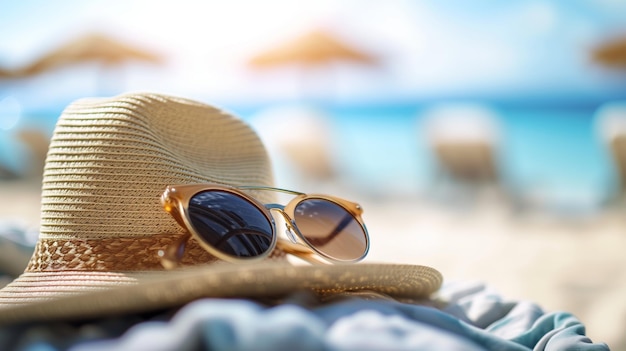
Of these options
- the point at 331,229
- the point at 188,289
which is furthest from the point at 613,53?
the point at 188,289

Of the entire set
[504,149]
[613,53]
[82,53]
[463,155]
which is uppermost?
[613,53]

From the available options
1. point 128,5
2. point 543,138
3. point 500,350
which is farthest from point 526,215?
point 128,5

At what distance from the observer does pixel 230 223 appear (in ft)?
3.27

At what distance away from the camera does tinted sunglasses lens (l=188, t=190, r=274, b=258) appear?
3.15 feet

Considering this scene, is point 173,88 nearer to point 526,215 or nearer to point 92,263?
point 526,215

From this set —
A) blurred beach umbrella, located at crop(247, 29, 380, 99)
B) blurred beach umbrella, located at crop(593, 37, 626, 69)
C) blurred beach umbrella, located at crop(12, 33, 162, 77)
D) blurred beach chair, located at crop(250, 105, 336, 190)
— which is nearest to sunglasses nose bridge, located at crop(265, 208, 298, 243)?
blurred beach chair, located at crop(250, 105, 336, 190)

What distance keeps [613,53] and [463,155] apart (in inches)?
154

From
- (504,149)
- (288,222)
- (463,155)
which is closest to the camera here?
(288,222)

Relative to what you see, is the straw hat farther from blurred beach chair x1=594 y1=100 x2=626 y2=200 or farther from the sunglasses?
blurred beach chair x1=594 y1=100 x2=626 y2=200

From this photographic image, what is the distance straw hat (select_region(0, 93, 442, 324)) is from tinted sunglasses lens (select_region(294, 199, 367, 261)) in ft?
0.26

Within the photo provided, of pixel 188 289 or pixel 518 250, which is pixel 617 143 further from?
pixel 188 289

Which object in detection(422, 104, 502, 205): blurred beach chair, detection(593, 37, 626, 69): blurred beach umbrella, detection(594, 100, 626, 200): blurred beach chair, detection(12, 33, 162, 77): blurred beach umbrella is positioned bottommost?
detection(12, 33, 162, 77): blurred beach umbrella

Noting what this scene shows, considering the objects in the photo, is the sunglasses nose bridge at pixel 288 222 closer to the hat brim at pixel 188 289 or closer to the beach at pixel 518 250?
the hat brim at pixel 188 289

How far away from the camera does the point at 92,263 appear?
0.97 metres
